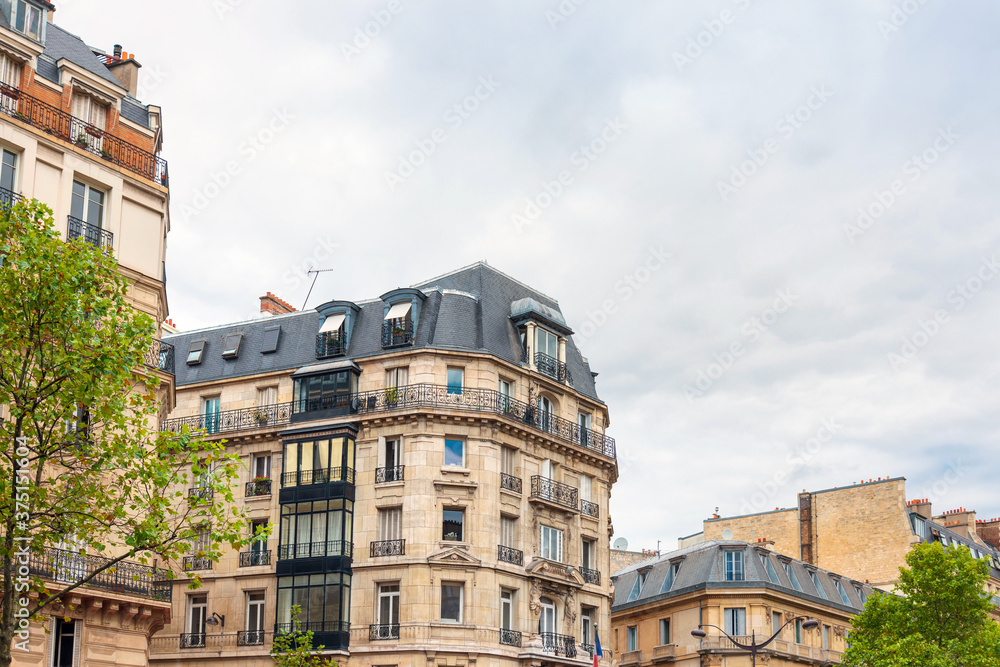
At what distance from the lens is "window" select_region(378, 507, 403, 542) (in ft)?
132

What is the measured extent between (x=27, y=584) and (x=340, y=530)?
21.4 metres

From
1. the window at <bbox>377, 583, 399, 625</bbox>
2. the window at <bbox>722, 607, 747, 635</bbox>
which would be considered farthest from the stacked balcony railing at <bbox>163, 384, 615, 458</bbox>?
the window at <bbox>722, 607, 747, 635</bbox>

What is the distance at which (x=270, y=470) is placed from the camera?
141 feet

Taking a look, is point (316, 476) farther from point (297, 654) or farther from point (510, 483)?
point (297, 654)

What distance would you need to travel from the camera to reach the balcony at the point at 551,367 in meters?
44.6

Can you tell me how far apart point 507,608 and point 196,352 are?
56.1 ft

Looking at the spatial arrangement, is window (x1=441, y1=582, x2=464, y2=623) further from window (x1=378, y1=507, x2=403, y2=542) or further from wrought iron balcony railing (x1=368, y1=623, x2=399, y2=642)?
window (x1=378, y1=507, x2=403, y2=542)

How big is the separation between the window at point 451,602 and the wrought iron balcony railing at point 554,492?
4.72m

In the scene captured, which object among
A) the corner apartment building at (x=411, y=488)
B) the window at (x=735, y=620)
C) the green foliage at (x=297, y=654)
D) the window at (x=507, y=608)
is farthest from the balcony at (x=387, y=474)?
the window at (x=735, y=620)

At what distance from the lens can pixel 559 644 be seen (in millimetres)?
41719

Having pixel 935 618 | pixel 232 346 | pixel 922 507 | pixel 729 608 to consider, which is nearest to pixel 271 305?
pixel 232 346

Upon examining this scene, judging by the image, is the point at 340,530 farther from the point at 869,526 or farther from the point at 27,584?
the point at 869,526

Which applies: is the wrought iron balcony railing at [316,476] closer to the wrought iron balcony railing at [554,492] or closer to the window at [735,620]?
the wrought iron balcony railing at [554,492]

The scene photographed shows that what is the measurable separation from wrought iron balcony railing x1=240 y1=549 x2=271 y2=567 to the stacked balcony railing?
16.1 ft
